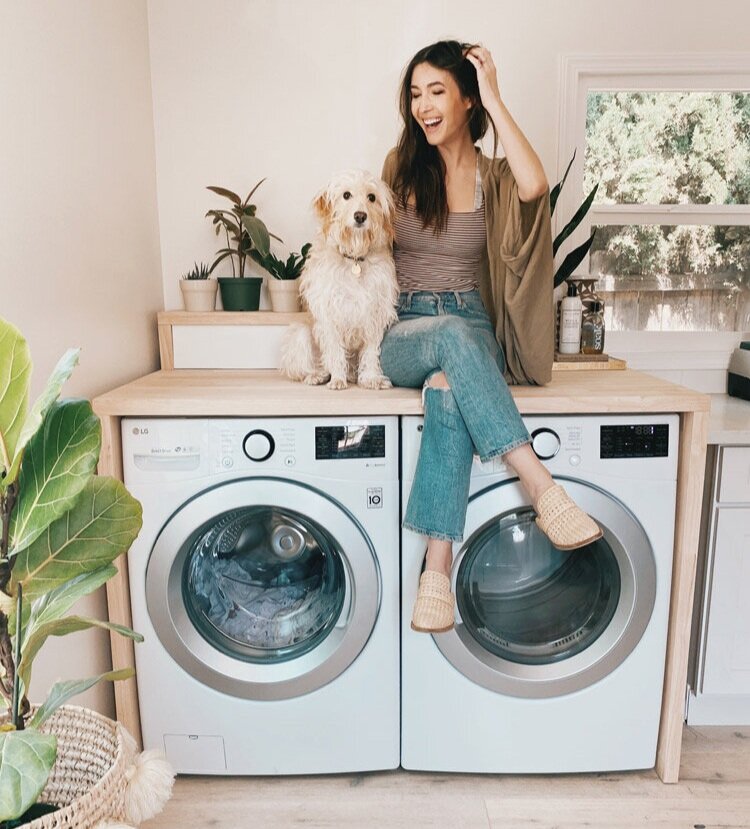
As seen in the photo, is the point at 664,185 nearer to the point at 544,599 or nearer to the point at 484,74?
the point at 484,74

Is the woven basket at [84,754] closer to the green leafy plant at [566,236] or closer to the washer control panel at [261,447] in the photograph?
the washer control panel at [261,447]

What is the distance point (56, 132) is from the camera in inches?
59.5

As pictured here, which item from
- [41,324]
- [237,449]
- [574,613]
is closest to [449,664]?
[574,613]

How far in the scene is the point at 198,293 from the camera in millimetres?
2082

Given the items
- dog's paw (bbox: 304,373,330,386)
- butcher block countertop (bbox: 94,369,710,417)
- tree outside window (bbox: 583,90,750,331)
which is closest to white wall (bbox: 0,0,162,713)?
butcher block countertop (bbox: 94,369,710,417)

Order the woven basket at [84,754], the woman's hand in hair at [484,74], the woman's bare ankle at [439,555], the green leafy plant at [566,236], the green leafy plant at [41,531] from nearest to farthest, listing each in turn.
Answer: the green leafy plant at [41,531] → the woven basket at [84,754] → the woman's bare ankle at [439,555] → the woman's hand in hair at [484,74] → the green leafy plant at [566,236]

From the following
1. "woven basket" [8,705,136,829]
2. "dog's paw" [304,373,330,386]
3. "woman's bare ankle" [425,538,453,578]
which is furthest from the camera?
"dog's paw" [304,373,330,386]

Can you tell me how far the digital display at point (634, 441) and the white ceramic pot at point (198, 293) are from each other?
4.14 ft

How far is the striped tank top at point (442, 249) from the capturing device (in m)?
1.81

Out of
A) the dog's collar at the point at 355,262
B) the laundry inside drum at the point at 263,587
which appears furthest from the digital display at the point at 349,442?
the dog's collar at the point at 355,262

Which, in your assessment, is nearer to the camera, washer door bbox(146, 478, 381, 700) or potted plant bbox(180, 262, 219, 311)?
washer door bbox(146, 478, 381, 700)

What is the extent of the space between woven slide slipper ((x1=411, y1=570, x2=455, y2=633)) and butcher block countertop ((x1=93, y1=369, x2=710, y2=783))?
0.39 m

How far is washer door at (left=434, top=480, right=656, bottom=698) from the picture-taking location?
1575 mm

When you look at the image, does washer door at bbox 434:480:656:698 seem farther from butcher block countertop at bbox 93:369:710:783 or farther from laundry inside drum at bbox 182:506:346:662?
laundry inside drum at bbox 182:506:346:662
